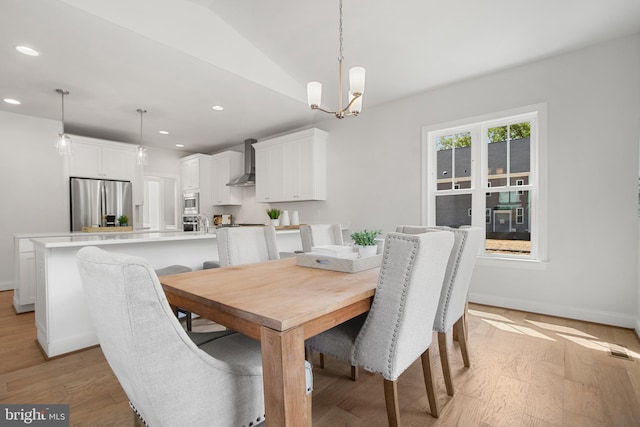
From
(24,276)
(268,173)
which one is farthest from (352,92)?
(24,276)

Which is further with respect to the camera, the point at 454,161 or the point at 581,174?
the point at 454,161

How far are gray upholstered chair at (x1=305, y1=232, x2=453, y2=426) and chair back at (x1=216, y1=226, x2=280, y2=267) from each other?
1002mm

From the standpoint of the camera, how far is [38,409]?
1.65 meters

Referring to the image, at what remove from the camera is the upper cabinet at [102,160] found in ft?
15.7

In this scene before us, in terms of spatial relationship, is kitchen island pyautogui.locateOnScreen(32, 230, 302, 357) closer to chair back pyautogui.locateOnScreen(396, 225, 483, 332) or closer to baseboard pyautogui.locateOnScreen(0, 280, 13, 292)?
chair back pyautogui.locateOnScreen(396, 225, 483, 332)

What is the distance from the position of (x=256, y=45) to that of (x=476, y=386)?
3.82 m

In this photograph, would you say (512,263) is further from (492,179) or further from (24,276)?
(24,276)

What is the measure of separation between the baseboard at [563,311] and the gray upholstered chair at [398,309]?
2511 millimetres

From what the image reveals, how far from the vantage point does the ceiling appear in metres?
2.49

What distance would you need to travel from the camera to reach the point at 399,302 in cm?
120

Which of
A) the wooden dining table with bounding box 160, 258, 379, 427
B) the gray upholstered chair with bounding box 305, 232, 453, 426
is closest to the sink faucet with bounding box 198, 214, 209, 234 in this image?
the wooden dining table with bounding box 160, 258, 379, 427

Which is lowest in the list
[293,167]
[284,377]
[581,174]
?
[284,377]

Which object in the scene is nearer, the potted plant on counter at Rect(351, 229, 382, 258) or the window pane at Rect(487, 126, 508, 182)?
the potted plant on counter at Rect(351, 229, 382, 258)

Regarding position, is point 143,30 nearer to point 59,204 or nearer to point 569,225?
point 59,204
